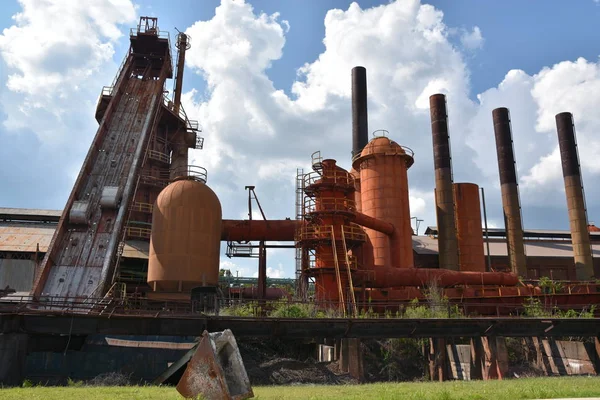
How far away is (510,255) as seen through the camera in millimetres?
46938

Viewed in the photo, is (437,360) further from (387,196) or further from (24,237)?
(24,237)

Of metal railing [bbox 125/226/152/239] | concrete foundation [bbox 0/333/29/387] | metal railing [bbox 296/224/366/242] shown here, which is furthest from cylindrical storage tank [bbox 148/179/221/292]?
concrete foundation [bbox 0/333/29/387]

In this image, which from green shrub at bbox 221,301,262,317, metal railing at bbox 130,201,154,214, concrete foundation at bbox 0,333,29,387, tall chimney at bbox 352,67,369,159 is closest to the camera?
concrete foundation at bbox 0,333,29,387

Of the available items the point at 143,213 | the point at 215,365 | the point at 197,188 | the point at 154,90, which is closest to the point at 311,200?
the point at 197,188

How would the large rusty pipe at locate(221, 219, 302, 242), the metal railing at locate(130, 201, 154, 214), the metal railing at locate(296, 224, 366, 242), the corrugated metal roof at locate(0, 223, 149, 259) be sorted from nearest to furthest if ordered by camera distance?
1. the metal railing at locate(296, 224, 366, 242)
2. the corrugated metal roof at locate(0, 223, 149, 259)
3. the large rusty pipe at locate(221, 219, 302, 242)
4. the metal railing at locate(130, 201, 154, 214)

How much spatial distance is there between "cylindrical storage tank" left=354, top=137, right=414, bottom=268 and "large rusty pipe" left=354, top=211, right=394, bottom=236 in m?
0.84

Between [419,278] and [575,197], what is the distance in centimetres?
2870

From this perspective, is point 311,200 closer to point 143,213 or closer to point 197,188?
point 197,188

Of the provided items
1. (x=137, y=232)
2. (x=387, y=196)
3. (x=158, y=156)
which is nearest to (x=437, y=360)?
(x=387, y=196)

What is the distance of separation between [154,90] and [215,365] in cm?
3618

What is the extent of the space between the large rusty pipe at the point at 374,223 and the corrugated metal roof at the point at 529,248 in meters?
13.3

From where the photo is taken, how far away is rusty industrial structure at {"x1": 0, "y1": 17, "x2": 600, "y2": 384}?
66.2 ft

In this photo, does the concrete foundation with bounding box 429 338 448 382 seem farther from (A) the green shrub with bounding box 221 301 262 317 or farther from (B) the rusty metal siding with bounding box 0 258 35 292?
(B) the rusty metal siding with bounding box 0 258 35 292

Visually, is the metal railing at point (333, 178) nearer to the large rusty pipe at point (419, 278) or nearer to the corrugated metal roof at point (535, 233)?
the large rusty pipe at point (419, 278)
